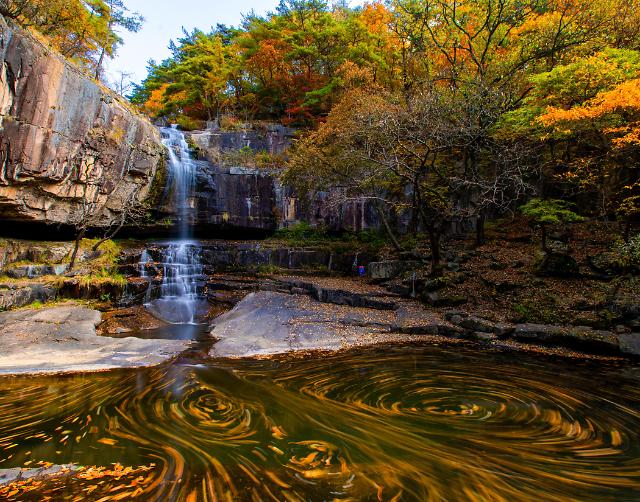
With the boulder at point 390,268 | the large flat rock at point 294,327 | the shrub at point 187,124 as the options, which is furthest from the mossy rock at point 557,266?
the shrub at point 187,124

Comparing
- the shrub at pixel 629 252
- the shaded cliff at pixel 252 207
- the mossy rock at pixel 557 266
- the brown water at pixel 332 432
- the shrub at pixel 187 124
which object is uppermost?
the shrub at pixel 187 124

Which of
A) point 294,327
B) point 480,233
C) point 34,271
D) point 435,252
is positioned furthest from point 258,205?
point 480,233

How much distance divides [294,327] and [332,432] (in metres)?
5.10

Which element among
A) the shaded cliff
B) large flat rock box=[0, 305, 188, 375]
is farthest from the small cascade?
the shaded cliff

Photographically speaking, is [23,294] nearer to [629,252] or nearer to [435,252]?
[435,252]

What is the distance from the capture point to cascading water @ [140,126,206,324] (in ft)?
37.2

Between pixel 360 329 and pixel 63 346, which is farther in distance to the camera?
pixel 360 329

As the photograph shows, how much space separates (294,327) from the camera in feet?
28.8

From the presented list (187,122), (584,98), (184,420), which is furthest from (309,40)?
(184,420)

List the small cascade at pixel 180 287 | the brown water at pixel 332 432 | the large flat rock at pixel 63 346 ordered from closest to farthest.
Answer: the brown water at pixel 332 432
the large flat rock at pixel 63 346
the small cascade at pixel 180 287

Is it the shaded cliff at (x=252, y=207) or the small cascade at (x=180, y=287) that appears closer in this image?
the small cascade at (x=180, y=287)

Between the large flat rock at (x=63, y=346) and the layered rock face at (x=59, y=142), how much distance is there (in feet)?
16.8

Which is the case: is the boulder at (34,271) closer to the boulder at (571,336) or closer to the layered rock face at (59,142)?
the layered rock face at (59,142)

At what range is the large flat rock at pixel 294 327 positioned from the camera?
755cm
